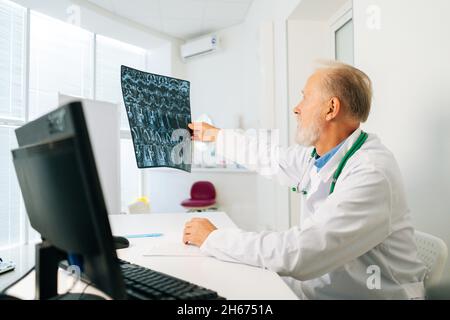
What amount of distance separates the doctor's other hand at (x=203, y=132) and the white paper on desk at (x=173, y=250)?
1.86 ft

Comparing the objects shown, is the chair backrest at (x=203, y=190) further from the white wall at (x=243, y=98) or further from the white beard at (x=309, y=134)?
the white beard at (x=309, y=134)

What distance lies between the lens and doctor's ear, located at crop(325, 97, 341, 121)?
109 centimetres

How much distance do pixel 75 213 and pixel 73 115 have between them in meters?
0.15

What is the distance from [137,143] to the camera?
1212 mm

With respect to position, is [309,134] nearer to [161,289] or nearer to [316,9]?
[161,289]

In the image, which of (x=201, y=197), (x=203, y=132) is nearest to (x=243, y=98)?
(x=201, y=197)

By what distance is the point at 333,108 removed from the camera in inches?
43.3

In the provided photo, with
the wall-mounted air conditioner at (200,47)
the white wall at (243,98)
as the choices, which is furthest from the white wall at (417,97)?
the wall-mounted air conditioner at (200,47)

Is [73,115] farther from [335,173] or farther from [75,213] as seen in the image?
[335,173]

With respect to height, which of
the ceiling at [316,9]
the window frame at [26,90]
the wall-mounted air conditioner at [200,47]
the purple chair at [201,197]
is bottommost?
the purple chair at [201,197]

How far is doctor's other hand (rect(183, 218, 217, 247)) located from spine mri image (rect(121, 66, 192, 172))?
1.14 ft

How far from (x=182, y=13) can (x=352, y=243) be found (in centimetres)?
314

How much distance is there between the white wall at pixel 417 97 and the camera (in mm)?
1029
